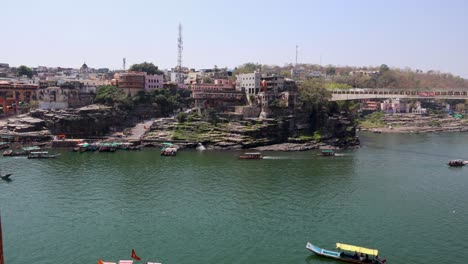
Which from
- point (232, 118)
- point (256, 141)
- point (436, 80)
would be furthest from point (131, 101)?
point (436, 80)

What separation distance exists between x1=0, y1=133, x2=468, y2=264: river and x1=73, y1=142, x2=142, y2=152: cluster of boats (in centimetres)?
418

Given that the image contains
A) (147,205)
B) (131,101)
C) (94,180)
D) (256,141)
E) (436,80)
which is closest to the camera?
(147,205)

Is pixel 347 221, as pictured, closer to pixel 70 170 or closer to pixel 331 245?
pixel 331 245

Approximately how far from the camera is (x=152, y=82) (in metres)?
78.1

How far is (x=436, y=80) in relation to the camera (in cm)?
17600

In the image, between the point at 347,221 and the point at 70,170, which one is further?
the point at 70,170

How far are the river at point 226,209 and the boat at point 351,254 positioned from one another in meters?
0.49

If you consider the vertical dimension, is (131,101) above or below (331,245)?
above

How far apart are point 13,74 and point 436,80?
Result: 516 ft

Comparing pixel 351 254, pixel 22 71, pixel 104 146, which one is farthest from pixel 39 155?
pixel 22 71

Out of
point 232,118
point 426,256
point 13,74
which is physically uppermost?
point 13,74

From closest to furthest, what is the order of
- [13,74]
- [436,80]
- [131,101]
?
1. [131,101]
2. [13,74]
3. [436,80]

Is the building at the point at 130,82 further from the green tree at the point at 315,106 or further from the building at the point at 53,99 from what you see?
the green tree at the point at 315,106

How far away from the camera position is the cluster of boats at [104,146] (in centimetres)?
5728
